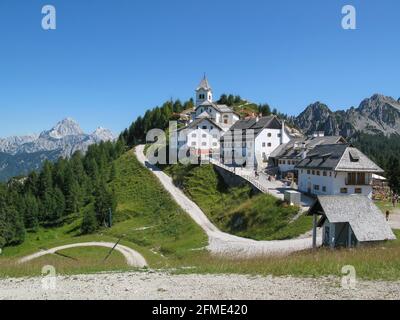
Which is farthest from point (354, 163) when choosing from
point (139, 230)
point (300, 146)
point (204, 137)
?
point (204, 137)

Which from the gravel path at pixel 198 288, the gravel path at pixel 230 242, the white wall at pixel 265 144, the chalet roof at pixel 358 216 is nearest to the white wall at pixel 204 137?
the white wall at pixel 265 144

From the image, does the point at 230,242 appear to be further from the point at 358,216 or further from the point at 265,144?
the point at 265,144

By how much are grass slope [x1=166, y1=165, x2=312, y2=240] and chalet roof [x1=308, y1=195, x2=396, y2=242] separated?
1035 cm

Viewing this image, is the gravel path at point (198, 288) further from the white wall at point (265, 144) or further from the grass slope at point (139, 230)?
the white wall at point (265, 144)

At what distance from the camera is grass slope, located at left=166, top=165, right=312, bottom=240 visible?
3841cm

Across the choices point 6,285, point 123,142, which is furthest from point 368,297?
point 123,142

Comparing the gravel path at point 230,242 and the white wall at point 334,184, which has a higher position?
the white wall at point 334,184

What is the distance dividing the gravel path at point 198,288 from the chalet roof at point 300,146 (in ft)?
157

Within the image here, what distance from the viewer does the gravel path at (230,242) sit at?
30.0m

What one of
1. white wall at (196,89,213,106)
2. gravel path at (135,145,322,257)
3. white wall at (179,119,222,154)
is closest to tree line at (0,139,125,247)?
gravel path at (135,145,322,257)

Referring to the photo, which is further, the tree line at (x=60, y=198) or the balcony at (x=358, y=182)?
the tree line at (x=60, y=198)

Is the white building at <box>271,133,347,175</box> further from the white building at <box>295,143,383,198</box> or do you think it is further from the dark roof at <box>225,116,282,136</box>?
the white building at <box>295,143,383,198</box>

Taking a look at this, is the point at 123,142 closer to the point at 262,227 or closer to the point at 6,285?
the point at 262,227

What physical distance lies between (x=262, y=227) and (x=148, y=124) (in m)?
86.1
